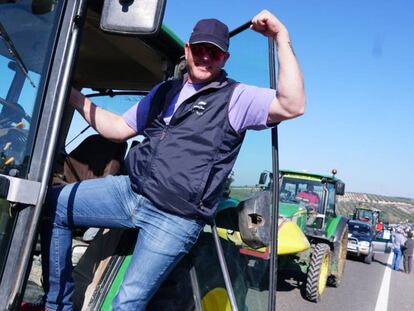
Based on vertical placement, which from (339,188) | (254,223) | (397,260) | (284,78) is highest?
(284,78)

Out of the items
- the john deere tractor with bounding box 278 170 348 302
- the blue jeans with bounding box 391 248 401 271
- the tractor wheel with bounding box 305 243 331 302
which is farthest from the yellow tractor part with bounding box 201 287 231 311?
the blue jeans with bounding box 391 248 401 271

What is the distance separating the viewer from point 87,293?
228cm

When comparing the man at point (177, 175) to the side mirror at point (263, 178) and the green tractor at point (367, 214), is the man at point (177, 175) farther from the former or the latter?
the green tractor at point (367, 214)

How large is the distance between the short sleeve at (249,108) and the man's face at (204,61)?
155 millimetres

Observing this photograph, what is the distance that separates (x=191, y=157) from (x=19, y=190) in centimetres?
68

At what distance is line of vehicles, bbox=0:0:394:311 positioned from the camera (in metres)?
1.61

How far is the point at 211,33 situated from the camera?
1962 millimetres

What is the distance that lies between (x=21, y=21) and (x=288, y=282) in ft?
31.5

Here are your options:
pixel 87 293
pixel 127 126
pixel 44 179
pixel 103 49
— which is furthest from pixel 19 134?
pixel 103 49

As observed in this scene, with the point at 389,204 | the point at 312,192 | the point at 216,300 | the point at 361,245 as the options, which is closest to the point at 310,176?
the point at 312,192

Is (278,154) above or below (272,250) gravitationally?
above

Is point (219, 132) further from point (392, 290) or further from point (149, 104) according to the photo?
point (392, 290)

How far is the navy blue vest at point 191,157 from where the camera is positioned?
1906 millimetres

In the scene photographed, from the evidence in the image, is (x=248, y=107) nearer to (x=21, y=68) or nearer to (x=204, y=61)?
(x=204, y=61)
